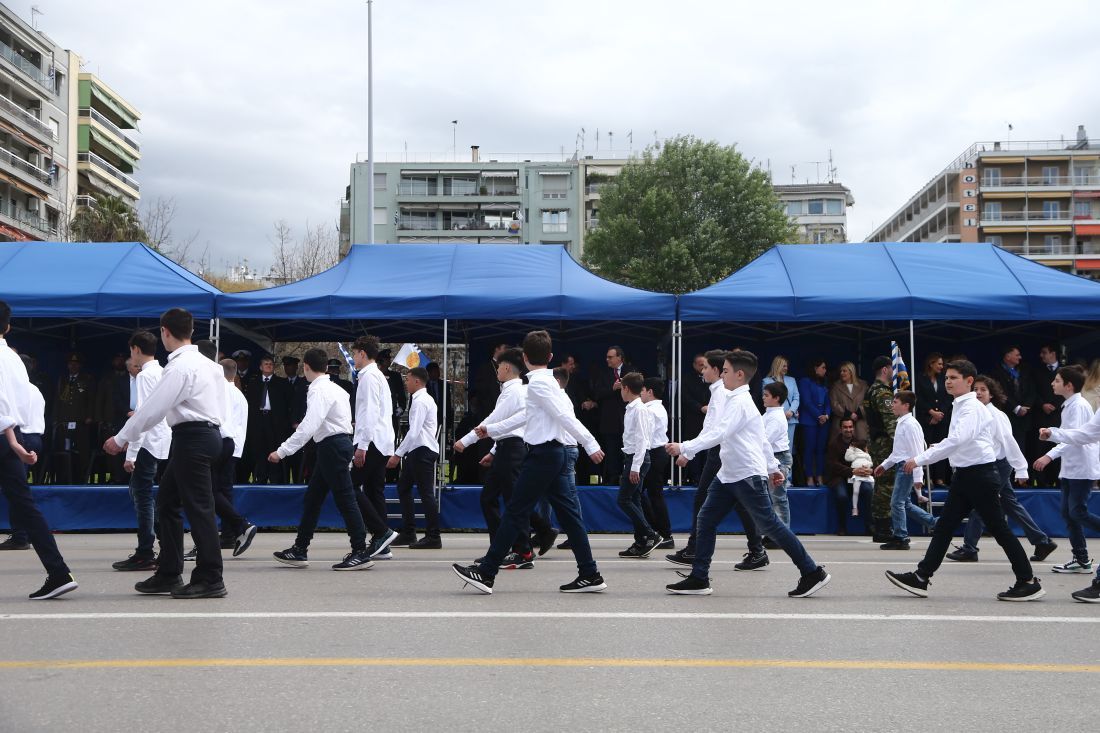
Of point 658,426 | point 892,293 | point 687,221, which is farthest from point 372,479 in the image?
point 687,221

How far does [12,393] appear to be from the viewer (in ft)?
25.7

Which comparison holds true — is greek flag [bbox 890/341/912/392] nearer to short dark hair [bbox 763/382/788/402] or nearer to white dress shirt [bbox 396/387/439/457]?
short dark hair [bbox 763/382/788/402]

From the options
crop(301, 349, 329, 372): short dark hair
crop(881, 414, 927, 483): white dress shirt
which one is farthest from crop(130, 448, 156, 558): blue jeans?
crop(881, 414, 927, 483): white dress shirt

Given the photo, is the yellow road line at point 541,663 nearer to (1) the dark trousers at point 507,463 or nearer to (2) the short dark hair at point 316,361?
(1) the dark trousers at point 507,463

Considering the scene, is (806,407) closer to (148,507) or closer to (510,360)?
(510,360)

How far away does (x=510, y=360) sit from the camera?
10.0m

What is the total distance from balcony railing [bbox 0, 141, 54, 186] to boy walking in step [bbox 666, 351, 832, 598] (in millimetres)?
60745

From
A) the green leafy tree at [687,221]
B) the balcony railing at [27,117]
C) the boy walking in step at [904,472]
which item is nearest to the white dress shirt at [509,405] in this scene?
the boy walking in step at [904,472]

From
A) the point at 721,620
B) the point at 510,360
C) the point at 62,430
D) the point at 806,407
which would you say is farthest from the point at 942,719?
the point at 62,430

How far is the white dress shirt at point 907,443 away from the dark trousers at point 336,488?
18.8 feet

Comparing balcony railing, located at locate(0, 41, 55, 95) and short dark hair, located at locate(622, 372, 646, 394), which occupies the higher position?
balcony railing, located at locate(0, 41, 55, 95)

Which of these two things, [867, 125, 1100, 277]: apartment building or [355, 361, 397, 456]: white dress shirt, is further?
[867, 125, 1100, 277]: apartment building

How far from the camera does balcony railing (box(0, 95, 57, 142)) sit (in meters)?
61.7

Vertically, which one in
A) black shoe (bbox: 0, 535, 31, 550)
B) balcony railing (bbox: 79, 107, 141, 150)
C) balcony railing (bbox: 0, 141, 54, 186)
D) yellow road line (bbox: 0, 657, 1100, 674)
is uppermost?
balcony railing (bbox: 79, 107, 141, 150)
